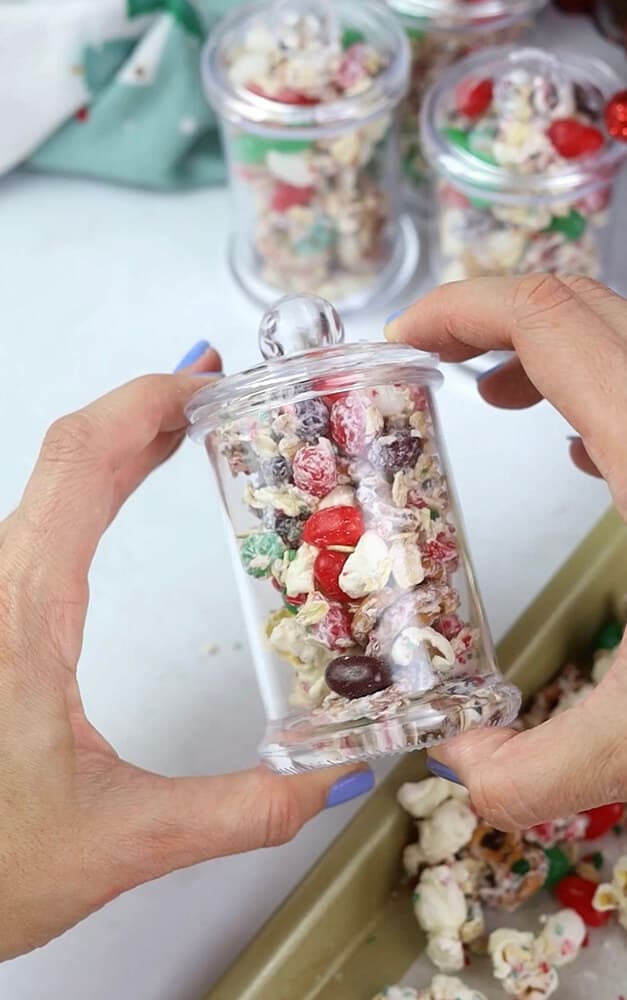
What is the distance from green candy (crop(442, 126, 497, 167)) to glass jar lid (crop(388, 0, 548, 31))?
0.12m

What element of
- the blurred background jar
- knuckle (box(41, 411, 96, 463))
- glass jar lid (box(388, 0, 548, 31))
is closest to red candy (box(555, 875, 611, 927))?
knuckle (box(41, 411, 96, 463))

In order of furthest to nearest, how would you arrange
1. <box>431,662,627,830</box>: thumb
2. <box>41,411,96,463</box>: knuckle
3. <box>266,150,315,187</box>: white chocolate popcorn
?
<box>266,150,315,187</box>: white chocolate popcorn, <box>41,411,96,463</box>: knuckle, <box>431,662,627,830</box>: thumb

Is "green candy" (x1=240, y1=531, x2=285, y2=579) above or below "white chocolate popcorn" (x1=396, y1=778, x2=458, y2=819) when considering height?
above

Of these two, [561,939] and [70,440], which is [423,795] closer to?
[561,939]

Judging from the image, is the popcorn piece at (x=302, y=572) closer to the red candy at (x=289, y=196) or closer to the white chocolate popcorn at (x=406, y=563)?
the white chocolate popcorn at (x=406, y=563)

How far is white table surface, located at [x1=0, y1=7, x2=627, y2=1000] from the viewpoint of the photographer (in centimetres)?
63

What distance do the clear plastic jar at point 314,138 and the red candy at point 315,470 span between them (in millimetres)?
330

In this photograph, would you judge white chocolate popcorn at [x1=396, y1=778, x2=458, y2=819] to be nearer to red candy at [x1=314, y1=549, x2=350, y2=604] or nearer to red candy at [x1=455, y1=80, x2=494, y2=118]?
red candy at [x1=314, y1=549, x2=350, y2=604]

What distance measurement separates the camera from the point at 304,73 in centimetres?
77

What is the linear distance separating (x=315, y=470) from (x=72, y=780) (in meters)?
0.16

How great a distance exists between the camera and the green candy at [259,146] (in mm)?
774

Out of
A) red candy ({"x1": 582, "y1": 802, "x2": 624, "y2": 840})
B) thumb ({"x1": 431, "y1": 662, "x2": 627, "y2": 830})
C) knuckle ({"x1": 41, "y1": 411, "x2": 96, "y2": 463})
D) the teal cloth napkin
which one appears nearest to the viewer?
thumb ({"x1": 431, "y1": 662, "x2": 627, "y2": 830})

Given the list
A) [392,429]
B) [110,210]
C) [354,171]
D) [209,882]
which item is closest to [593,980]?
[209,882]

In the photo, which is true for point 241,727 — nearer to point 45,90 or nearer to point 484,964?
point 484,964
